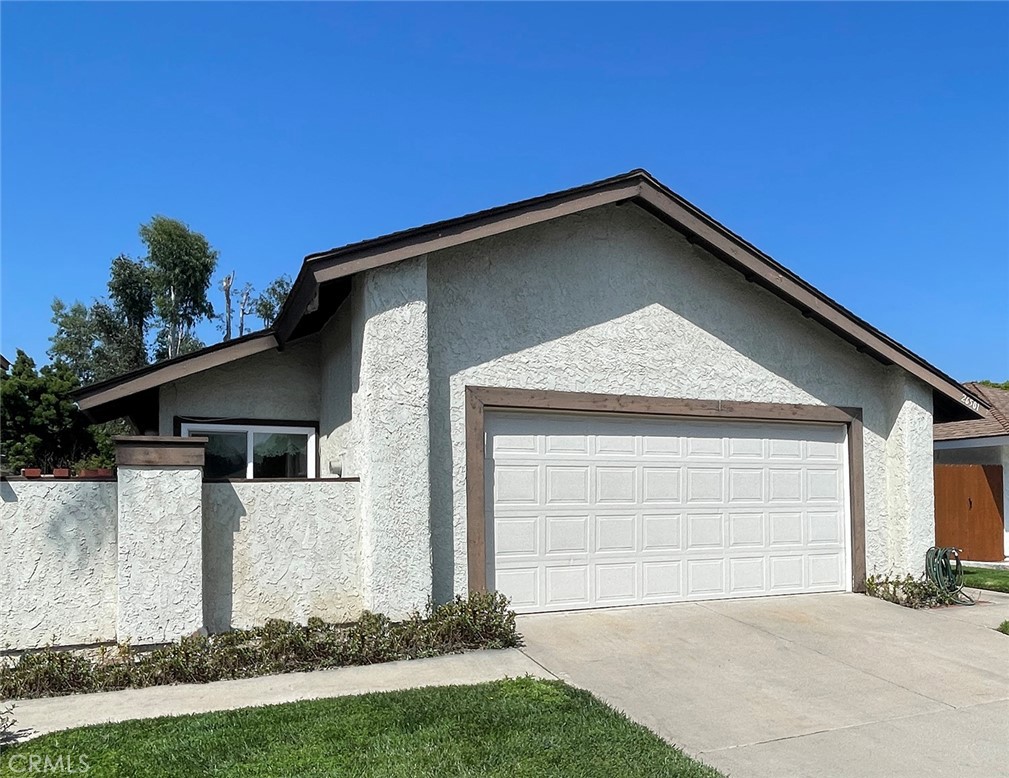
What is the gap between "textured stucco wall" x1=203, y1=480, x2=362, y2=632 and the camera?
24.5 feet

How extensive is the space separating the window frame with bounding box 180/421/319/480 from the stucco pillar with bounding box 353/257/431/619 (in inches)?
97.1

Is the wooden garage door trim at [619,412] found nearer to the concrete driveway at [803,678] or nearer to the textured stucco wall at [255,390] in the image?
the concrete driveway at [803,678]

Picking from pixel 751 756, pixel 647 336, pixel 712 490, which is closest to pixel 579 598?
pixel 712 490

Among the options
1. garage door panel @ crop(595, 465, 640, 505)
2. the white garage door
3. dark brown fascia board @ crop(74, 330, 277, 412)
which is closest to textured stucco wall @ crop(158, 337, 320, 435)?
dark brown fascia board @ crop(74, 330, 277, 412)

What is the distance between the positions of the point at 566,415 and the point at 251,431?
430 centimetres

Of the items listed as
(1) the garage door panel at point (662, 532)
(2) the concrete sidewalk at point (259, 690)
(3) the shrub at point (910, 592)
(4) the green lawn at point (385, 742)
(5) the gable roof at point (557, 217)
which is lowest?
(3) the shrub at point (910, 592)

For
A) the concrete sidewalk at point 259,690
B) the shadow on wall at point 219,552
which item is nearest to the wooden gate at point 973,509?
the concrete sidewalk at point 259,690

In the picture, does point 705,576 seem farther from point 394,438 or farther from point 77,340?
point 77,340

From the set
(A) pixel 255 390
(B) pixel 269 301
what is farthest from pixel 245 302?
(A) pixel 255 390

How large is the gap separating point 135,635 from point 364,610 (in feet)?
6.98

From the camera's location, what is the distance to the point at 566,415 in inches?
369

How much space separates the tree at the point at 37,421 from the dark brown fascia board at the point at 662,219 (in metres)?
22.4

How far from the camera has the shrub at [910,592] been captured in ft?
33.4

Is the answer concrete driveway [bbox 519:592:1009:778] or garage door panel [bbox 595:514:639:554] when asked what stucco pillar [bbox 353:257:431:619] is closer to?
concrete driveway [bbox 519:592:1009:778]
